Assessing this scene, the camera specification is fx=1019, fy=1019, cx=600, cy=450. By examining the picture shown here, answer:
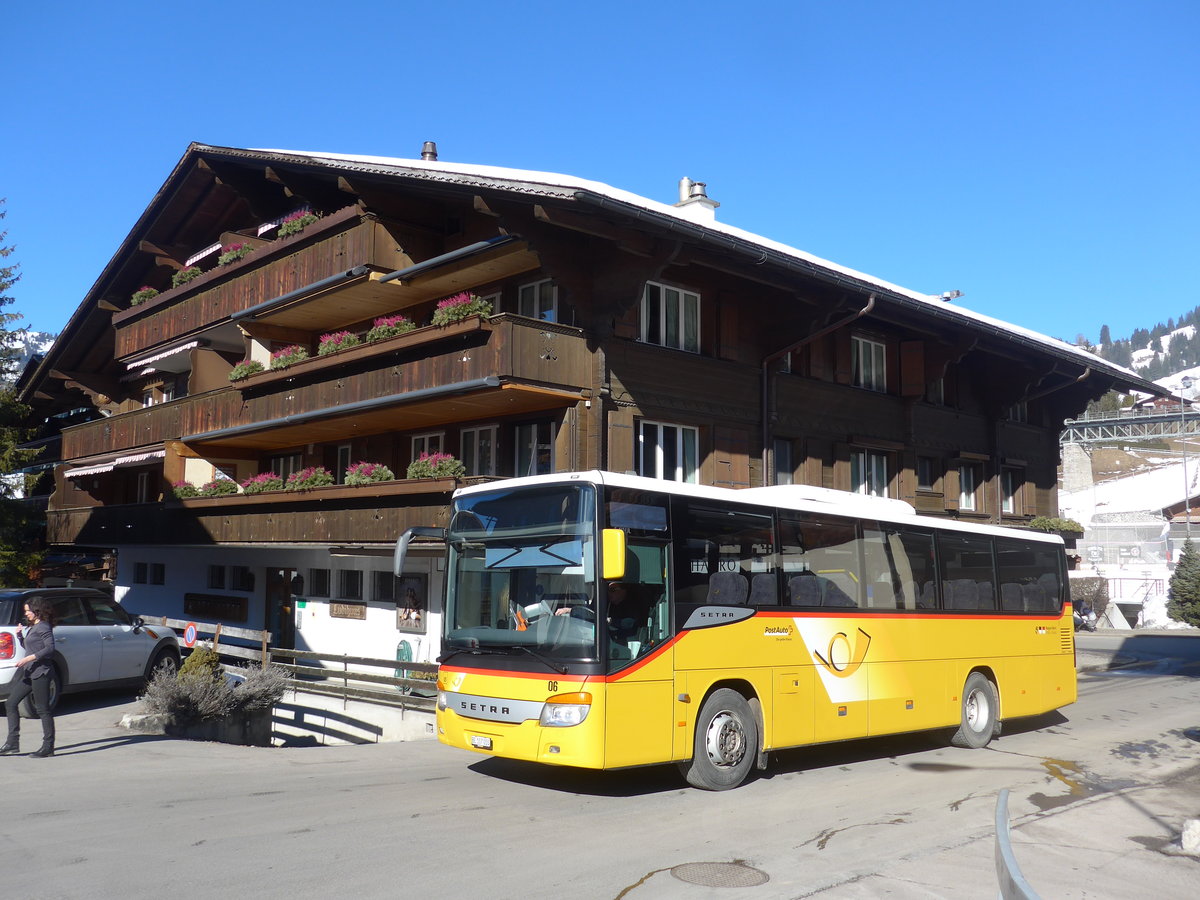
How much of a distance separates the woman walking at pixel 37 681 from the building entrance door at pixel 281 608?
49.6 ft

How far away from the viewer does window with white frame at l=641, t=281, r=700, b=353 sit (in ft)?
66.6

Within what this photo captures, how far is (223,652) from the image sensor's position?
20.3m

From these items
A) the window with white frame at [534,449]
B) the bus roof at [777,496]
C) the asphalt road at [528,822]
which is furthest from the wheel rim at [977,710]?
the window with white frame at [534,449]

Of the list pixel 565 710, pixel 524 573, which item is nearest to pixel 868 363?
pixel 524 573

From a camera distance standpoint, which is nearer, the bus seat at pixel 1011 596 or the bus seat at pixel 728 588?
the bus seat at pixel 728 588

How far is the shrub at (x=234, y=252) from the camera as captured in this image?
27.9 metres

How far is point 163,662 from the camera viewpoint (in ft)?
58.3

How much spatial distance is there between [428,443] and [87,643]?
870 cm

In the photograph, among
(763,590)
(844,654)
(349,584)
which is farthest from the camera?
(349,584)

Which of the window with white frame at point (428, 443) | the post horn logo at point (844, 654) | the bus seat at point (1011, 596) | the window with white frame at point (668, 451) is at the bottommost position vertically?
the post horn logo at point (844, 654)

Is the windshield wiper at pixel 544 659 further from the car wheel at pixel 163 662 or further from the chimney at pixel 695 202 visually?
the chimney at pixel 695 202

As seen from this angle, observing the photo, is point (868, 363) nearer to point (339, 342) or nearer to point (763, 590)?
point (339, 342)

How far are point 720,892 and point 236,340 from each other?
26.0 metres

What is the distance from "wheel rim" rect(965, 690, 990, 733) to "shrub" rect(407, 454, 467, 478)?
955 cm
